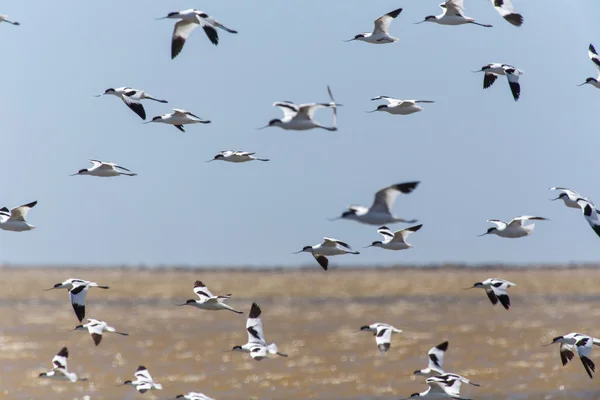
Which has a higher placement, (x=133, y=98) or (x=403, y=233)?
(x=133, y=98)

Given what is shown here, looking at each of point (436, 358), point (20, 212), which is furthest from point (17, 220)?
point (436, 358)

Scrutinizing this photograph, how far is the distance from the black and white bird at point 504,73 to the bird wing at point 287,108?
141 inches

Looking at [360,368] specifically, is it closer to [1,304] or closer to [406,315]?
[406,315]

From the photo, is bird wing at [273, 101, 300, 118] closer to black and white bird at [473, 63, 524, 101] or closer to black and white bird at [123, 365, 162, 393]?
black and white bird at [473, 63, 524, 101]

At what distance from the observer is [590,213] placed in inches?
683

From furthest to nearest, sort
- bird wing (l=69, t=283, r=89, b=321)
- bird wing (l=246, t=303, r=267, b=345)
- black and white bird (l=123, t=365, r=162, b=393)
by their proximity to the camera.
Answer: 1. black and white bird (l=123, t=365, r=162, b=393)
2. bird wing (l=246, t=303, r=267, b=345)
3. bird wing (l=69, t=283, r=89, b=321)

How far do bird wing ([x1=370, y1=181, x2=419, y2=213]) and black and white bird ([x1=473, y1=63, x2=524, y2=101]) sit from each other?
3.83 metres

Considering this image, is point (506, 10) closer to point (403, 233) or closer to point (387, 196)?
point (403, 233)

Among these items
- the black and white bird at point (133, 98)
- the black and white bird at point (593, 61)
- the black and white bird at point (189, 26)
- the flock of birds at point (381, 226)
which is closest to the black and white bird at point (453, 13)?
the flock of birds at point (381, 226)

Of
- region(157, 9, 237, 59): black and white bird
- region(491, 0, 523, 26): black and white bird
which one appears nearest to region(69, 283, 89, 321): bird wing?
region(157, 9, 237, 59): black and white bird

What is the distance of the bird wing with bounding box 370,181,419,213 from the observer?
15477 mm

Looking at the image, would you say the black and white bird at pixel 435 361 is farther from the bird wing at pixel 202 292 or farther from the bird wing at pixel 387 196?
the bird wing at pixel 387 196

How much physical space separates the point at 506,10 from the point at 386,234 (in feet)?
13.4

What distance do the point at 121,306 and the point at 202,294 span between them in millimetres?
24711
